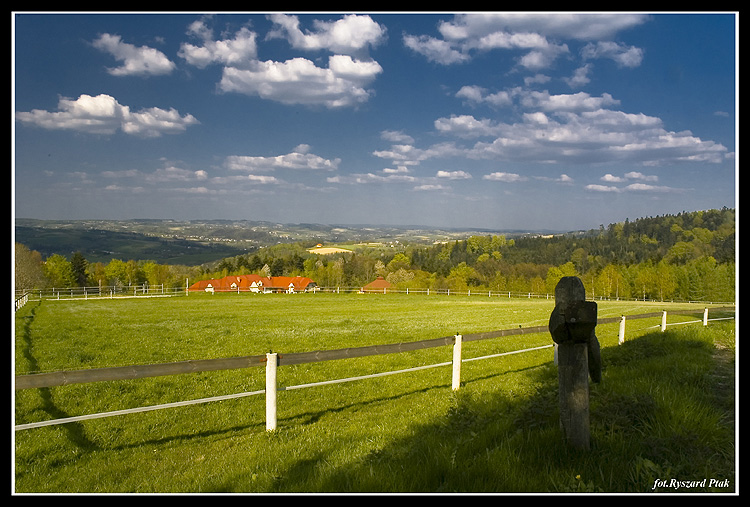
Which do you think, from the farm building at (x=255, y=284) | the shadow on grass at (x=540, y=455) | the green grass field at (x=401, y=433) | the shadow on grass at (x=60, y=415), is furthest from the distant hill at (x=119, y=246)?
the shadow on grass at (x=540, y=455)

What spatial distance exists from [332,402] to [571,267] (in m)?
101

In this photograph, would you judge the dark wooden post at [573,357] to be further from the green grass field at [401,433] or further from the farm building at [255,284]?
the farm building at [255,284]

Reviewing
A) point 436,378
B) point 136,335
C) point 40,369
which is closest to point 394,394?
point 436,378

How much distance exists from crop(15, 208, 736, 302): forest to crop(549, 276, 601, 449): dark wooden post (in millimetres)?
58399

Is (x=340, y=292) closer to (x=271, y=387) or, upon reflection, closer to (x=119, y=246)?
(x=119, y=246)

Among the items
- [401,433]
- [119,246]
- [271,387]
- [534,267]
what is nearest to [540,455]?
[401,433]

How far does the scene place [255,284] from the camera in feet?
346

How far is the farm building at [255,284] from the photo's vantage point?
333 ft

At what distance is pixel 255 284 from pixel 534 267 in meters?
62.4

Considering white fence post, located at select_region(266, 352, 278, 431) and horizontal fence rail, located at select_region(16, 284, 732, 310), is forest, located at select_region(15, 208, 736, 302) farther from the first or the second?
white fence post, located at select_region(266, 352, 278, 431)

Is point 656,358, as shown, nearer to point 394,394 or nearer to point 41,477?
point 394,394

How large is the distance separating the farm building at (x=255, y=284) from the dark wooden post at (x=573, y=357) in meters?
96.7

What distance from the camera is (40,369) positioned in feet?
40.1
